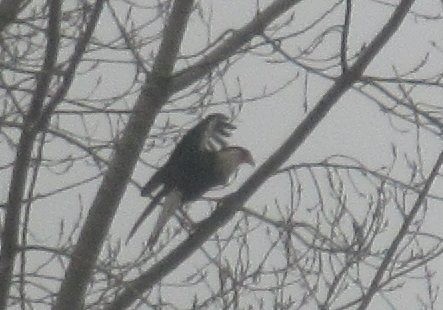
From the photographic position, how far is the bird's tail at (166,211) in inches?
192

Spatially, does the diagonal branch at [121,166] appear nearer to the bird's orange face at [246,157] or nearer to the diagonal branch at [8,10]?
the diagonal branch at [8,10]

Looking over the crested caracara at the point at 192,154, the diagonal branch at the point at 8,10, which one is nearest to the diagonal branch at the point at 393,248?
the diagonal branch at the point at 8,10

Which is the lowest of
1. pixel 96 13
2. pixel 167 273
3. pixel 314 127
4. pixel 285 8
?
pixel 167 273

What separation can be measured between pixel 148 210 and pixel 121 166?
842 mm

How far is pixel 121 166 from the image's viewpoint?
13.5 feet

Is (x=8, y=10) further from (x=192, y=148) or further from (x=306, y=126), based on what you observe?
(x=192, y=148)

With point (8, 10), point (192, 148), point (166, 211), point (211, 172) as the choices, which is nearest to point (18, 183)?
point (8, 10)

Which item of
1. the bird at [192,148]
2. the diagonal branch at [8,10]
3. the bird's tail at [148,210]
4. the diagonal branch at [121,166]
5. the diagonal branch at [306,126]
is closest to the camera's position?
the diagonal branch at [121,166]

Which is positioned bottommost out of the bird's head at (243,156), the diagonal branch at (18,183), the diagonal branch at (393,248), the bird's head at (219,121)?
the diagonal branch at (393,248)

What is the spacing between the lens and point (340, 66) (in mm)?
4094

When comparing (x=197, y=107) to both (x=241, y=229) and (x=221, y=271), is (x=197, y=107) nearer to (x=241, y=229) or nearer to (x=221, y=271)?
(x=241, y=229)

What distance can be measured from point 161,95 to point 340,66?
63 cm

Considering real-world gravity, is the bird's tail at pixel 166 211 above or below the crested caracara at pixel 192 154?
below

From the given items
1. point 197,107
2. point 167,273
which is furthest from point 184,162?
point 167,273
